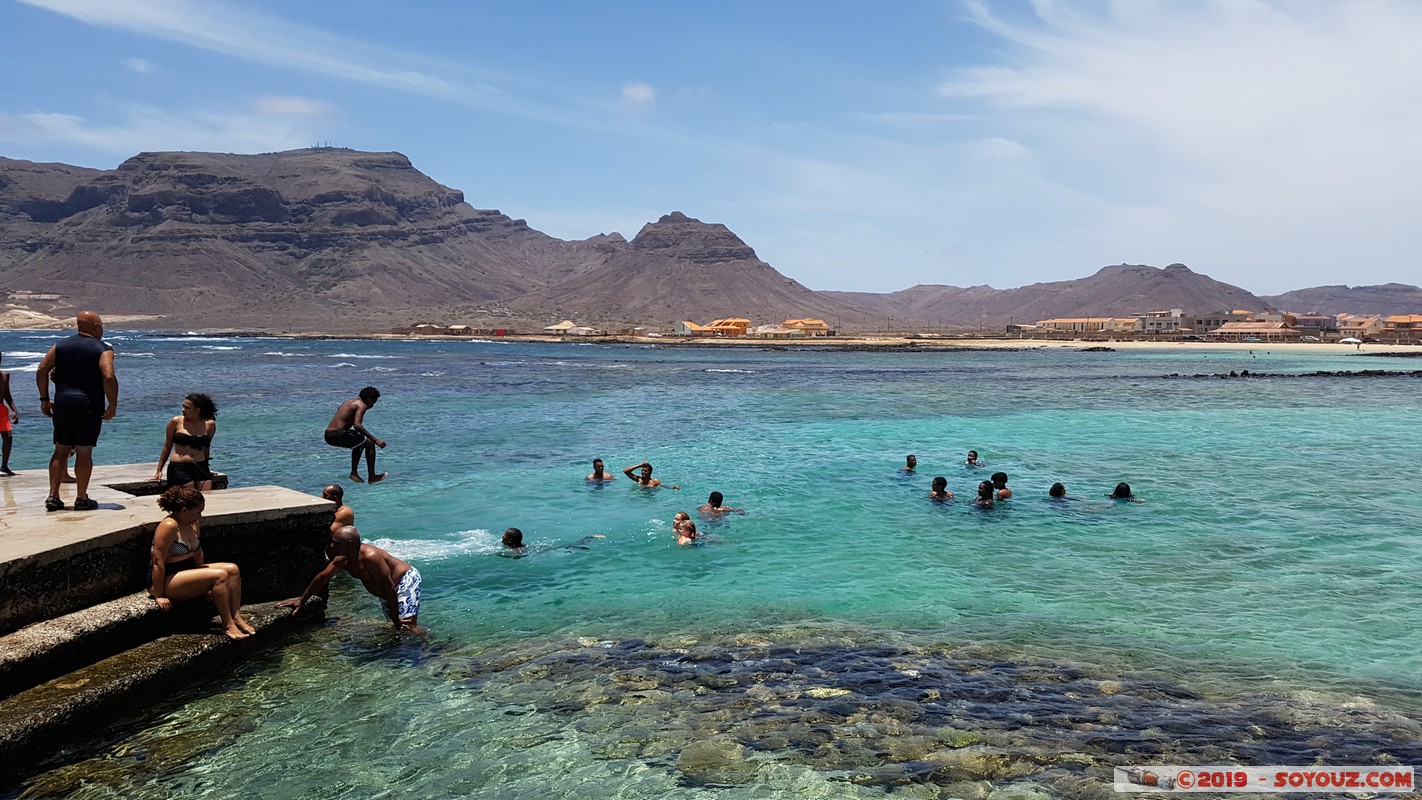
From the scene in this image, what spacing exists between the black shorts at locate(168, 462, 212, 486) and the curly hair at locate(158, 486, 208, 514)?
3.49ft

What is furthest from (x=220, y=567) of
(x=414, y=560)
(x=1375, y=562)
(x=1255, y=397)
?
(x=1255, y=397)

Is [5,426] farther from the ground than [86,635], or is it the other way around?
[5,426]

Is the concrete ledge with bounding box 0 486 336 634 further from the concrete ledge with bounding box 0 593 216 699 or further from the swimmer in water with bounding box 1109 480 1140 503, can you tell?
the swimmer in water with bounding box 1109 480 1140 503

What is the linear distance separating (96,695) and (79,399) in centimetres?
324

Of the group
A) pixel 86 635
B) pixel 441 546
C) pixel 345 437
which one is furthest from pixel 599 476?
pixel 86 635

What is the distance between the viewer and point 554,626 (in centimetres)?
982

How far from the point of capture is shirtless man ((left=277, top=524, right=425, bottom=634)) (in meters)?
9.12

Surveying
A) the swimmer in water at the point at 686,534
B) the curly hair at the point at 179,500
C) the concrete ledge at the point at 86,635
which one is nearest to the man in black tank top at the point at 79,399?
the curly hair at the point at 179,500

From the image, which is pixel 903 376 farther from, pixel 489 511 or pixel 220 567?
pixel 220 567

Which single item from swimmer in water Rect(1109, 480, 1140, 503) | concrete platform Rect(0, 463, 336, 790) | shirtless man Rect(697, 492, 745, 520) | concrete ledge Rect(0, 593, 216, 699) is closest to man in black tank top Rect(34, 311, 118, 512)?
concrete platform Rect(0, 463, 336, 790)

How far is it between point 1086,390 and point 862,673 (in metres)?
47.0

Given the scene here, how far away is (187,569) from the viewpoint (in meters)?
7.92

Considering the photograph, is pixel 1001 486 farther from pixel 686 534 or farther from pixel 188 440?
pixel 188 440

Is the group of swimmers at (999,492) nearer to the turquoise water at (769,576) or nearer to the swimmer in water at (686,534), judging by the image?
the turquoise water at (769,576)
